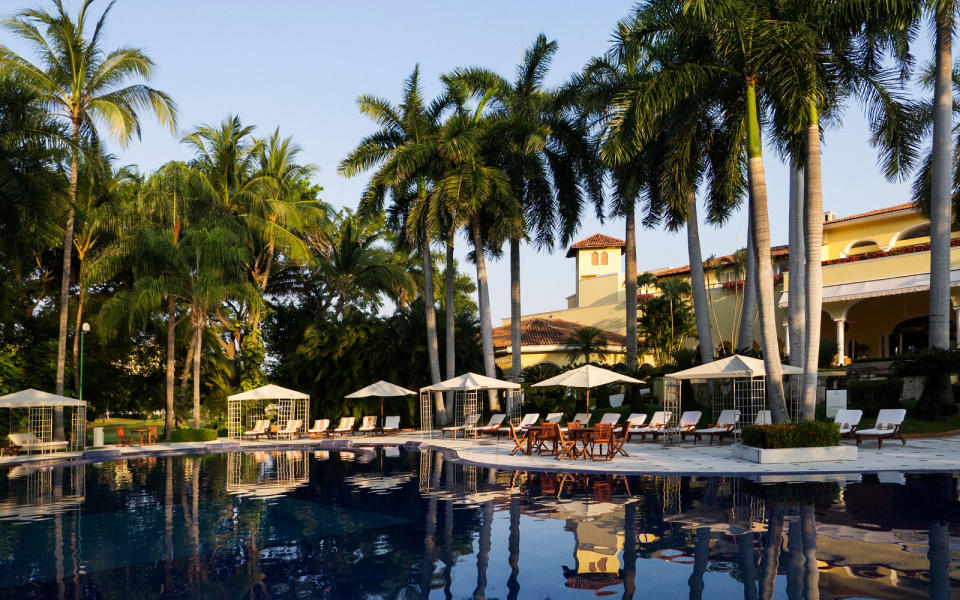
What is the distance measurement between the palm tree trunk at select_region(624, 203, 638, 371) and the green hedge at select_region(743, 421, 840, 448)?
38.1ft

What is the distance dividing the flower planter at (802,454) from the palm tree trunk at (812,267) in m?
1.76

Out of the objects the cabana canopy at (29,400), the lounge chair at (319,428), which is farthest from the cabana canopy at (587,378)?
the cabana canopy at (29,400)

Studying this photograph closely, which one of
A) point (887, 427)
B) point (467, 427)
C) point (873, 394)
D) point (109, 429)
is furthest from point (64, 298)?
point (109, 429)

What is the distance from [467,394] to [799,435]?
58.6 ft

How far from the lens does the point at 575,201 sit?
103ft

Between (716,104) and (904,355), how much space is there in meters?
9.00

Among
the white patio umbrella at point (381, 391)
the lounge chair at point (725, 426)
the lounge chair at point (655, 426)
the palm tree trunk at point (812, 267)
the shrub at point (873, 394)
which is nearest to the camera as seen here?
the palm tree trunk at point (812, 267)

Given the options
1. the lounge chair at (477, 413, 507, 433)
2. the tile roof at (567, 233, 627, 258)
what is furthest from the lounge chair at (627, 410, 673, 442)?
the tile roof at (567, 233, 627, 258)

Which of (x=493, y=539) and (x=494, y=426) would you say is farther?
(x=494, y=426)

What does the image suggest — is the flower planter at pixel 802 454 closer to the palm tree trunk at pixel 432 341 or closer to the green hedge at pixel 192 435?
the palm tree trunk at pixel 432 341

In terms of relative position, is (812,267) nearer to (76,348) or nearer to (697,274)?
(697,274)

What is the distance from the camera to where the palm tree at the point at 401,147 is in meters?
32.0

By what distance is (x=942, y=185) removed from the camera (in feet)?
69.9

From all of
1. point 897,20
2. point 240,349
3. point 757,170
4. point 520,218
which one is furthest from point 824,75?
point 240,349
